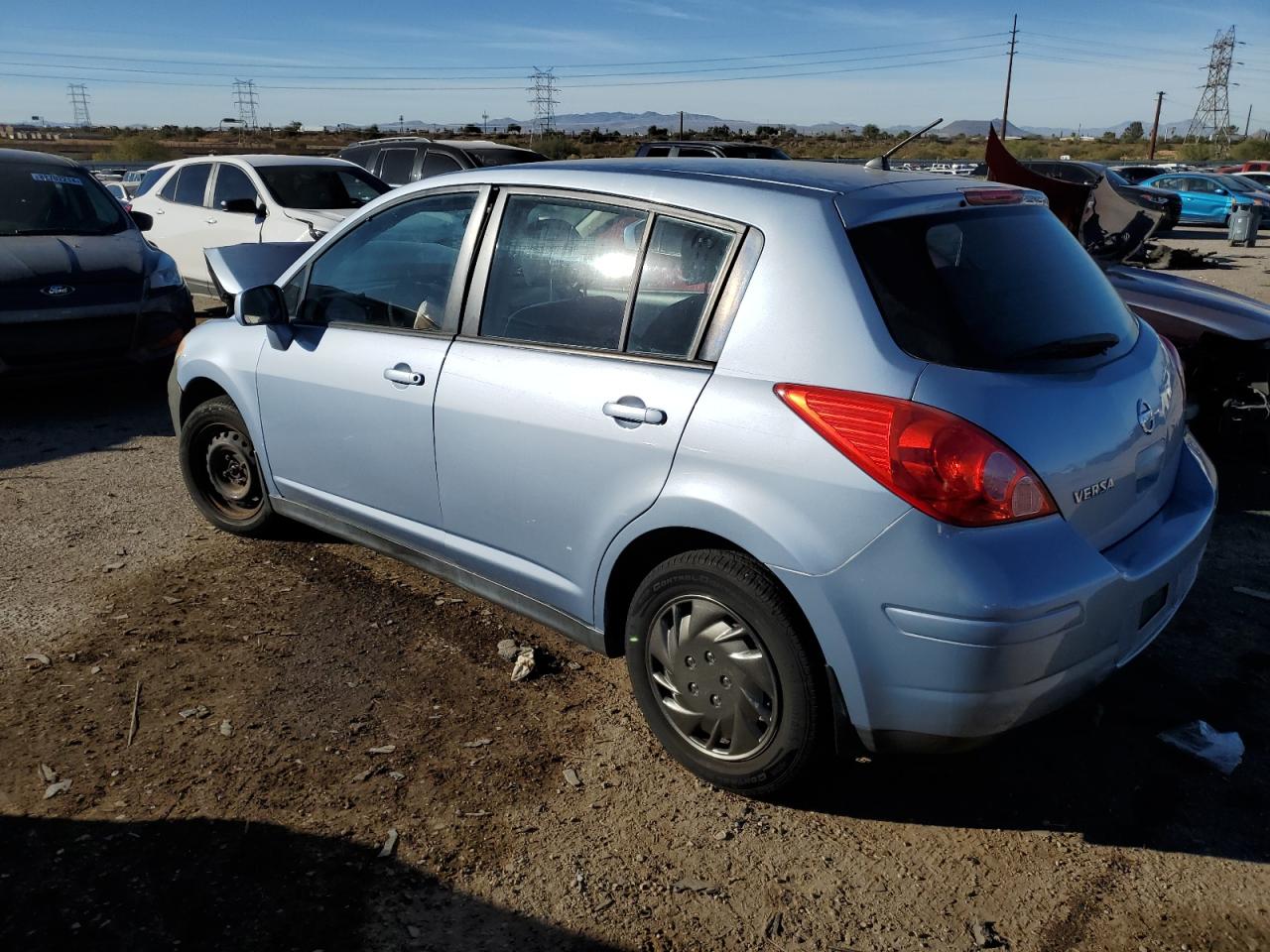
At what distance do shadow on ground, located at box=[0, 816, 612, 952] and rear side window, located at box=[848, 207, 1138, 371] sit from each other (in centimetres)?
179

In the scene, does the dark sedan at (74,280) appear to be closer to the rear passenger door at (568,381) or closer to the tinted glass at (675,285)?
the rear passenger door at (568,381)

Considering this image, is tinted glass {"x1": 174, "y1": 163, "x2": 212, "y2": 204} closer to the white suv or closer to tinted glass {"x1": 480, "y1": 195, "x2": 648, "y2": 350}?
the white suv

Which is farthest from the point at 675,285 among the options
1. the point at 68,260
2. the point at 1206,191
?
the point at 1206,191

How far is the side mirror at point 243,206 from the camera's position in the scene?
1098 cm

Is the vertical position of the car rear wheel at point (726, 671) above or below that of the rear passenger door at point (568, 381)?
below

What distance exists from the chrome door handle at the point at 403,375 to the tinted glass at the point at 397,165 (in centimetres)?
1168

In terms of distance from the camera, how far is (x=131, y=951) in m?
2.51

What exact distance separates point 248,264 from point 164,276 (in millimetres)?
2598

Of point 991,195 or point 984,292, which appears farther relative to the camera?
point 991,195

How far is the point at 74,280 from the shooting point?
23.9 feet

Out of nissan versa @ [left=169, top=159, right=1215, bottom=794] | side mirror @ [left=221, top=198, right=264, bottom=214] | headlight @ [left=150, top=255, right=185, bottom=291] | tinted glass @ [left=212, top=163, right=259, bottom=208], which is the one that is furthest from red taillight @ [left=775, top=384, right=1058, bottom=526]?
tinted glass @ [left=212, top=163, right=259, bottom=208]

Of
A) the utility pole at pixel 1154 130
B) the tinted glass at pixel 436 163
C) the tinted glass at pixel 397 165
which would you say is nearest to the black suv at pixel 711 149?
the tinted glass at pixel 436 163

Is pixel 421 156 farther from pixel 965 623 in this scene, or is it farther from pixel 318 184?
pixel 965 623

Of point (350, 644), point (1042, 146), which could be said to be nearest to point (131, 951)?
point (350, 644)
